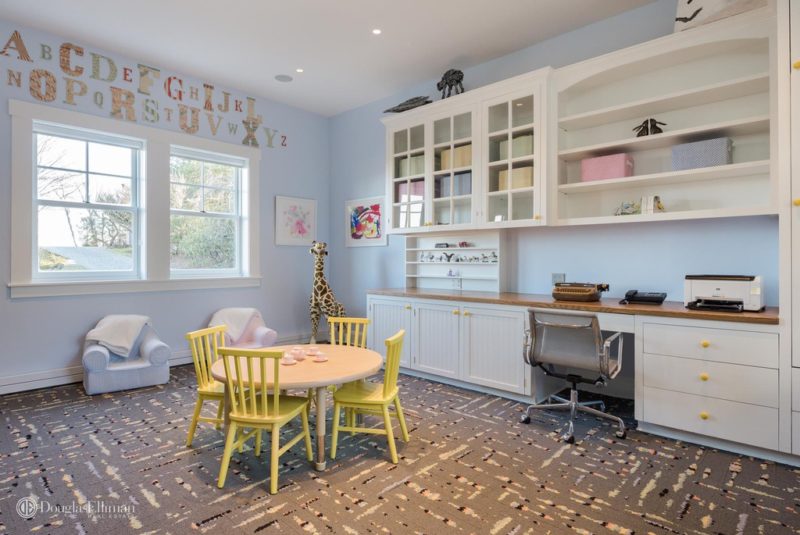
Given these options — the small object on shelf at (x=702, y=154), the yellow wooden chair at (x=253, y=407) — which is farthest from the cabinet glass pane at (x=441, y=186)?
the yellow wooden chair at (x=253, y=407)

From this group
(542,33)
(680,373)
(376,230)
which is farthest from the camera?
A: (376,230)

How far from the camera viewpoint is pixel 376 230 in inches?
213

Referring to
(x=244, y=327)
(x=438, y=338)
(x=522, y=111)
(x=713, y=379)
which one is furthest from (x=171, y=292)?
(x=713, y=379)

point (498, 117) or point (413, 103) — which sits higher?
point (413, 103)

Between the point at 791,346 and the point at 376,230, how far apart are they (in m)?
3.99

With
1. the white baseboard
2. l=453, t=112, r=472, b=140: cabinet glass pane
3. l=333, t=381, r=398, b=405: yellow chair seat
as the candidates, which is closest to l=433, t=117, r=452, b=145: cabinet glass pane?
l=453, t=112, r=472, b=140: cabinet glass pane

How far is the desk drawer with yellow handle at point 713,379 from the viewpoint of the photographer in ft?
8.04

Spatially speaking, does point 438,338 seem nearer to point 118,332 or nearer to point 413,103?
point 413,103

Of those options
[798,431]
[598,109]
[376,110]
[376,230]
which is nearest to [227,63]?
[376,110]

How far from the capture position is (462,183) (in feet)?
13.5

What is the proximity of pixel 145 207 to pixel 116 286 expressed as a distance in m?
0.83

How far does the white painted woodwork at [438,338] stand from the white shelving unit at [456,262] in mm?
563

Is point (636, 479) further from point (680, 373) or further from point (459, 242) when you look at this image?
point (459, 242)

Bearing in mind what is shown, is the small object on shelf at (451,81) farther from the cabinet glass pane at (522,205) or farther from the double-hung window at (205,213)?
the double-hung window at (205,213)
